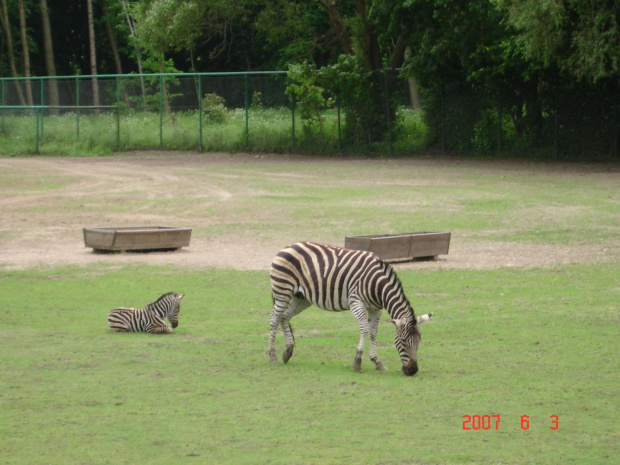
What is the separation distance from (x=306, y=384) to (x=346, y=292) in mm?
974

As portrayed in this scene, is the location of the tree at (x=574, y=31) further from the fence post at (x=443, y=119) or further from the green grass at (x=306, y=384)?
the green grass at (x=306, y=384)

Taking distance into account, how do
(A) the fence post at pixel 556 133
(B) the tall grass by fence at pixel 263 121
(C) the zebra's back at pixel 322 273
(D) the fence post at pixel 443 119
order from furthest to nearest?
(D) the fence post at pixel 443 119 → (B) the tall grass by fence at pixel 263 121 → (A) the fence post at pixel 556 133 → (C) the zebra's back at pixel 322 273

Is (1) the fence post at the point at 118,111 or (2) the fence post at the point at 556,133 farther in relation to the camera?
(1) the fence post at the point at 118,111

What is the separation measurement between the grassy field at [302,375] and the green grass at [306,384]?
2cm

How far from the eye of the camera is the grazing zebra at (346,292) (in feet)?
27.4

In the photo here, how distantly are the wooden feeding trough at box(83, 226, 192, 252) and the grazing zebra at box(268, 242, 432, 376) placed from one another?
784 centimetres

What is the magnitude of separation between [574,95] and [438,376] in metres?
24.8

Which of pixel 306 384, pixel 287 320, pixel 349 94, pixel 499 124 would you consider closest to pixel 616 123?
pixel 499 124

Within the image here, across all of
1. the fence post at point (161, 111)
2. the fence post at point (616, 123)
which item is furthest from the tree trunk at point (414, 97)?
the fence post at point (161, 111)

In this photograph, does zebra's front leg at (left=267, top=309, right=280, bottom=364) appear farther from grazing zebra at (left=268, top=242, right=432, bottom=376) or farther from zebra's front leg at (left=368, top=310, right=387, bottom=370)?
zebra's front leg at (left=368, top=310, right=387, bottom=370)

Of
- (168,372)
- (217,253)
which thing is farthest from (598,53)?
(168,372)

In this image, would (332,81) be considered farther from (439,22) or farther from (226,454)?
(226,454)

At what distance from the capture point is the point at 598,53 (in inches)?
1038

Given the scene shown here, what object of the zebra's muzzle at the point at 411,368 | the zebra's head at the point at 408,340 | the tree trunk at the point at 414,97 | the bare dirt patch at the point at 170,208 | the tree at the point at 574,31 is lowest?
the bare dirt patch at the point at 170,208
